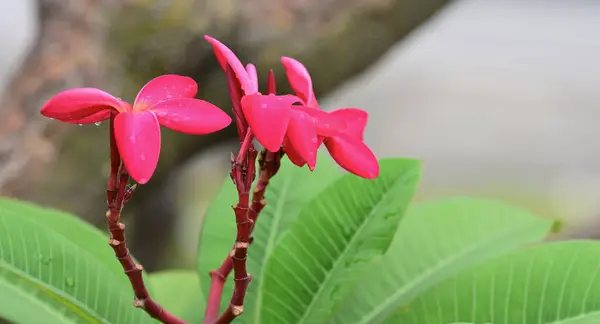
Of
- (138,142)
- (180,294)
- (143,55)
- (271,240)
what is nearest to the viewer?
(138,142)

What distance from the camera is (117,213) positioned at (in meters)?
0.27

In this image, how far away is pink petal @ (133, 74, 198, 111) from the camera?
0.28 m

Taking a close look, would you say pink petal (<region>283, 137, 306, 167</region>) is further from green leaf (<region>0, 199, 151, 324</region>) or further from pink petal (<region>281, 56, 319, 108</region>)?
green leaf (<region>0, 199, 151, 324</region>)

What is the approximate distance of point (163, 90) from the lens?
0.29m

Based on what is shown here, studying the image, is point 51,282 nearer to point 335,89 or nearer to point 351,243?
point 351,243

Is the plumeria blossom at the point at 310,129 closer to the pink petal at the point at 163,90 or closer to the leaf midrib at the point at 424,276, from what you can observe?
the pink petal at the point at 163,90

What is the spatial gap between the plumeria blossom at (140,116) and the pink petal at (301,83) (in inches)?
3.2

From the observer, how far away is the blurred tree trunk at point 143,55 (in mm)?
892

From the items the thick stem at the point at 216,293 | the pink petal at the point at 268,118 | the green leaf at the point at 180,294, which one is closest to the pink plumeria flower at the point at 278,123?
the pink petal at the point at 268,118

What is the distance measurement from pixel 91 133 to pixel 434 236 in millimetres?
621

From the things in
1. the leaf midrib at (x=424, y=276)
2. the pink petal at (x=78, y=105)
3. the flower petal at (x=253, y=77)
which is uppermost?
the flower petal at (x=253, y=77)

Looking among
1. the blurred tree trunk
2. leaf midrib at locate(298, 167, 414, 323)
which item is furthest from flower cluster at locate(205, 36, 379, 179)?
the blurred tree trunk

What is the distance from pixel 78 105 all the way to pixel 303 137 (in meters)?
0.10

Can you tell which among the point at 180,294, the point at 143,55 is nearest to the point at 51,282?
the point at 180,294
